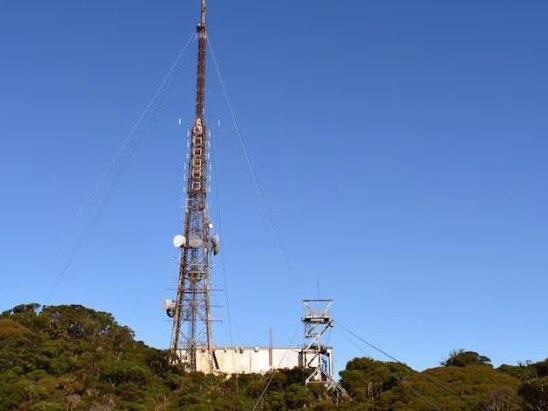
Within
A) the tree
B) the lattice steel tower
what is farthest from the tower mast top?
the tree

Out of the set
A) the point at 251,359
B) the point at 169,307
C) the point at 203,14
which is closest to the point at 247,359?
the point at 251,359

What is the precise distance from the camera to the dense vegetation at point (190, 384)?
43.8 m

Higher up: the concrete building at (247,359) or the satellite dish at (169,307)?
the satellite dish at (169,307)

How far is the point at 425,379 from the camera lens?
50.4 metres

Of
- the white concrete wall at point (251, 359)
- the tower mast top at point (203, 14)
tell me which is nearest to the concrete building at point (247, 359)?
the white concrete wall at point (251, 359)

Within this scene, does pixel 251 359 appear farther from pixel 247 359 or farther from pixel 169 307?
pixel 169 307

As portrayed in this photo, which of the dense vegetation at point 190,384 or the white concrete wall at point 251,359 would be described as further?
the white concrete wall at point 251,359

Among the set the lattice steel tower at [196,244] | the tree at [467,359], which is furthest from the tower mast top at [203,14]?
the tree at [467,359]

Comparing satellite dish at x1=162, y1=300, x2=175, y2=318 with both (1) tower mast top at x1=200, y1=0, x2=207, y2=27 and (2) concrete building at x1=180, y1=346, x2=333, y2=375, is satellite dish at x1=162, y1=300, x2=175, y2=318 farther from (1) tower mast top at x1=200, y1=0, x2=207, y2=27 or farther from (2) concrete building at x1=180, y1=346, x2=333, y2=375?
(1) tower mast top at x1=200, y1=0, x2=207, y2=27

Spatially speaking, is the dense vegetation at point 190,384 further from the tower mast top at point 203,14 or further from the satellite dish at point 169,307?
the tower mast top at point 203,14

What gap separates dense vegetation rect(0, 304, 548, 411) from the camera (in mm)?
43750

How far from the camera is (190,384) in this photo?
169ft

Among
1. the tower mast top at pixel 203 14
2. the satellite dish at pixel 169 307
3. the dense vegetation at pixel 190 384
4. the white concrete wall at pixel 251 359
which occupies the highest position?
the tower mast top at pixel 203 14

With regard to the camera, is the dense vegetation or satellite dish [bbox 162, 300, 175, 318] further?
satellite dish [bbox 162, 300, 175, 318]
